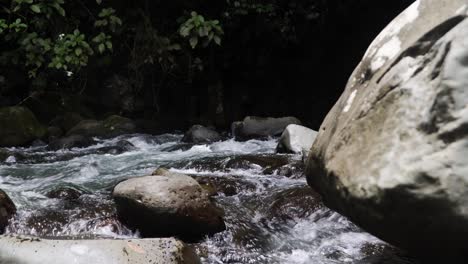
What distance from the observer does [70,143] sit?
7621 millimetres

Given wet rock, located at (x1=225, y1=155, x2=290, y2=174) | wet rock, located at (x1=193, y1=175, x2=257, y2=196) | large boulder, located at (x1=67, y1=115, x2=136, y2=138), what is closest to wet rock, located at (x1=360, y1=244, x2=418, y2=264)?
wet rock, located at (x1=193, y1=175, x2=257, y2=196)

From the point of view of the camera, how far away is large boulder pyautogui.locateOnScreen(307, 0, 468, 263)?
1900 millimetres

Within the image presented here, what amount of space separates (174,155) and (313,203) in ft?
10.2

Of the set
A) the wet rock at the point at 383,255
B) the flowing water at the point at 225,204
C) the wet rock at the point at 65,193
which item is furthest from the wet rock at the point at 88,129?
the wet rock at the point at 383,255

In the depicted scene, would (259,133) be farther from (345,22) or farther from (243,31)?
(345,22)

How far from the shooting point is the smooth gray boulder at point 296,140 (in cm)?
634

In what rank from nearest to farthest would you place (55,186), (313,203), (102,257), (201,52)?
(102,257), (313,203), (55,186), (201,52)

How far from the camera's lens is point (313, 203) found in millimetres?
4207

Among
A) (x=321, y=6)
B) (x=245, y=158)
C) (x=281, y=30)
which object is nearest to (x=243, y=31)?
(x=281, y=30)

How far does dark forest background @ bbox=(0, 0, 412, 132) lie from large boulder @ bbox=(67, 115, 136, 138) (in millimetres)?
445

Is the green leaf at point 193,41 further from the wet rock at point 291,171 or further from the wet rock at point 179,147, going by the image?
the wet rock at point 291,171

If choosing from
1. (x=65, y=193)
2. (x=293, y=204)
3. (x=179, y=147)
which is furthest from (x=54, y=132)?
(x=293, y=204)

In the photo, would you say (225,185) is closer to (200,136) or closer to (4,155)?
(200,136)

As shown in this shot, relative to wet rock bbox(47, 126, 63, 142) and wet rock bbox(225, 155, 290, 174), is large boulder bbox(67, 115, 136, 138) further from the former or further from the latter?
wet rock bbox(225, 155, 290, 174)
